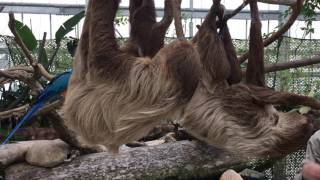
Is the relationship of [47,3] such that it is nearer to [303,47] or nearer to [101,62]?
[303,47]

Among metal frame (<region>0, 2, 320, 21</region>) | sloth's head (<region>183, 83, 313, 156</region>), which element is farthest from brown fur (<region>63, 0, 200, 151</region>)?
metal frame (<region>0, 2, 320, 21</region>)

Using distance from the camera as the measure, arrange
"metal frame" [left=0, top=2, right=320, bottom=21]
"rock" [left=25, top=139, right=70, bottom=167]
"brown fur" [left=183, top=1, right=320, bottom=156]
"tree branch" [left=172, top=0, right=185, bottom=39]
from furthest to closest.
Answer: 1. "metal frame" [left=0, top=2, right=320, bottom=21]
2. "rock" [left=25, top=139, right=70, bottom=167]
3. "tree branch" [left=172, top=0, right=185, bottom=39]
4. "brown fur" [left=183, top=1, right=320, bottom=156]

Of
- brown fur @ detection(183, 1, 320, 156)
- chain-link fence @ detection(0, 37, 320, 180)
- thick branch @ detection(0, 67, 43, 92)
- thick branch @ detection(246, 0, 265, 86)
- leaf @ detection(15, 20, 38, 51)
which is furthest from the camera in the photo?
chain-link fence @ detection(0, 37, 320, 180)

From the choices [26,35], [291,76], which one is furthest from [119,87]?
[291,76]

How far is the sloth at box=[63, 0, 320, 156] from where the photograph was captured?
2.18 meters

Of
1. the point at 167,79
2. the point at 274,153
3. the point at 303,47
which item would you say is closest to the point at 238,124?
the point at 274,153

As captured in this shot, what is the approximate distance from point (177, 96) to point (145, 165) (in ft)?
7.94

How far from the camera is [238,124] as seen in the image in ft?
7.28

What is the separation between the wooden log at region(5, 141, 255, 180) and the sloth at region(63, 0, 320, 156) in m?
1.83

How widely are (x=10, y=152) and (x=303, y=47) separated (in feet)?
10.8

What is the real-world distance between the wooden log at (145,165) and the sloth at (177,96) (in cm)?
183

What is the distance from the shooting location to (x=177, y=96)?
2.37 m

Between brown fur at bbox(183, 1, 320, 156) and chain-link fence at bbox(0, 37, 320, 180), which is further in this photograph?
chain-link fence at bbox(0, 37, 320, 180)

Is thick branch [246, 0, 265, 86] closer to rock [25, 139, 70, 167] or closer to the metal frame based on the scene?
rock [25, 139, 70, 167]
